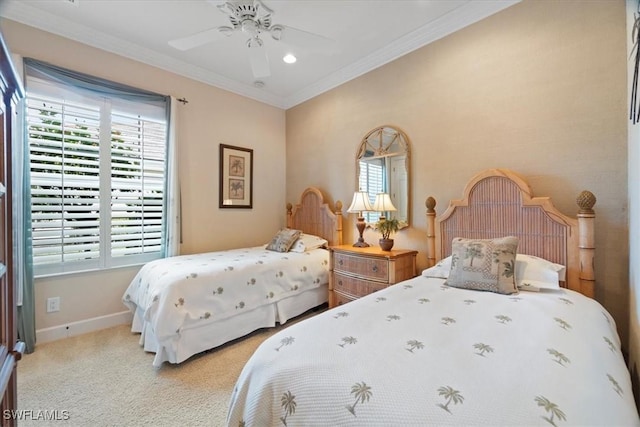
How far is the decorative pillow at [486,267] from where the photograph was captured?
65.4 inches

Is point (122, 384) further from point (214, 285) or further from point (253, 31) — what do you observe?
point (253, 31)

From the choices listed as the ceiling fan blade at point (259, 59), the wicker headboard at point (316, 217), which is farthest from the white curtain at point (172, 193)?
the wicker headboard at point (316, 217)

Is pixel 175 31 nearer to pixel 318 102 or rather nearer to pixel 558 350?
pixel 318 102

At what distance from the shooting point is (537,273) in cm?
173

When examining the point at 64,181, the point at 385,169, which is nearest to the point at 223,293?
the point at 64,181

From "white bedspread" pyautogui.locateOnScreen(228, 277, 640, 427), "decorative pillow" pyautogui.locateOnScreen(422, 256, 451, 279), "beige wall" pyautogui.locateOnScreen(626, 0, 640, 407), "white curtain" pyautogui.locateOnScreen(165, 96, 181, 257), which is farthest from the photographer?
"white curtain" pyautogui.locateOnScreen(165, 96, 181, 257)

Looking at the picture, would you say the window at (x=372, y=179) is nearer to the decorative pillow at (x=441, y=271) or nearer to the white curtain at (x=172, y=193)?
the decorative pillow at (x=441, y=271)

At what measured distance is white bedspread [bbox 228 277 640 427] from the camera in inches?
27.9

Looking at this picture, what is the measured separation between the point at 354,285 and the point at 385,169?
1.30 m

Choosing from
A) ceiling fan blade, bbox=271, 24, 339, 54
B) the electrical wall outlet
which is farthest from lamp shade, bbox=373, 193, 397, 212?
the electrical wall outlet

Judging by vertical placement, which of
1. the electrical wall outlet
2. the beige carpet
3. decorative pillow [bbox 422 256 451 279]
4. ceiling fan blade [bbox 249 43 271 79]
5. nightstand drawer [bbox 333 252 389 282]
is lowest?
the beige carpet

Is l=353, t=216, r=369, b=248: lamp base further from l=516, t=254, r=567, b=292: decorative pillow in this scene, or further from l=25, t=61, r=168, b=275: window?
l=25, t=61, r=168, b=275: window

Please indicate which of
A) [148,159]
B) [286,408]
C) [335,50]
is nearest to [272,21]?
[335,50]

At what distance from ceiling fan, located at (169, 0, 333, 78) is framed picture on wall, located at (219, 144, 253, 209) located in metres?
1.57
